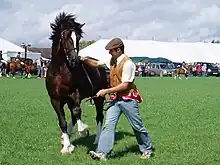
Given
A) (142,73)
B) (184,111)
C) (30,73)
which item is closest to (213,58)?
(142,73)

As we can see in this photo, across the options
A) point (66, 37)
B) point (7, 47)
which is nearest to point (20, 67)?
point (7, 47)

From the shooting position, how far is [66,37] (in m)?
9.84

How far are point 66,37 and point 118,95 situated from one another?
1.53 m

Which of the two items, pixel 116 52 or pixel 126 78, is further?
pixel 116 52

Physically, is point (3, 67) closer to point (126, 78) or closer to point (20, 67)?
point (20, 67)

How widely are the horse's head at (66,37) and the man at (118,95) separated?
2.60 feet

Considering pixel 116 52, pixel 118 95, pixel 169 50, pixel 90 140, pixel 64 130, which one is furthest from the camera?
pixel 169 50

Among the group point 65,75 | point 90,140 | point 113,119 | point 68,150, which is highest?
point 65,75

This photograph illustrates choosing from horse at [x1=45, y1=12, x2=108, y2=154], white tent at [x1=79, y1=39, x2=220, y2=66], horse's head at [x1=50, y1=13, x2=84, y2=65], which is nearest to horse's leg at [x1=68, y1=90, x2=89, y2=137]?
horse at [x1=45, y1=12, x2=108, y2=154]

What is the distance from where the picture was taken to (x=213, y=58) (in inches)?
3452

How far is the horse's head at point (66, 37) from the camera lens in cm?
962

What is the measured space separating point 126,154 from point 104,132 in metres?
0.98

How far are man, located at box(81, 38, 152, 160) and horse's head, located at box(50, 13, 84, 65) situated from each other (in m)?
0.79

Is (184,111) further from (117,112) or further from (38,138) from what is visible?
(117,112)
